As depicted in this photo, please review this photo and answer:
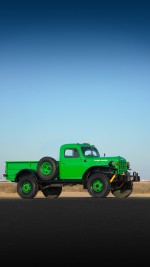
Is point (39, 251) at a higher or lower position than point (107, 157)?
lower

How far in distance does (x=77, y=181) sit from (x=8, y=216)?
39.2 ft

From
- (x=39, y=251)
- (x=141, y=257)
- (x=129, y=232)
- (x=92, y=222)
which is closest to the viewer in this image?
(x=141, y=257)

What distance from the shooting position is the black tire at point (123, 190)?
1126 inches

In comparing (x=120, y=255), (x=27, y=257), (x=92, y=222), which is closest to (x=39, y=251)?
(x=27, y=257)

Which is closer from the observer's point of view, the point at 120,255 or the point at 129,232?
the point at 120,255

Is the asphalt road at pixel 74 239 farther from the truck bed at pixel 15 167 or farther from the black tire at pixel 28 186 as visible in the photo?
the truck bed at pixel 15 167

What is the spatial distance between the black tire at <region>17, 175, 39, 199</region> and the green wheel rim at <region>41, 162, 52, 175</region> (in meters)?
0.80

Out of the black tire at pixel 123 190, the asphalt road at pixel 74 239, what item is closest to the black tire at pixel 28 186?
the black tire at pixel 123 190

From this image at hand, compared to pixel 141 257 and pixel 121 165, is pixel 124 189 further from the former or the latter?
pixel 141 257

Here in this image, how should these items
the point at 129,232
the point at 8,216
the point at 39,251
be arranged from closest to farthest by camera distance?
the point at 39,251 → the point at 129,232 → the point at 8,216

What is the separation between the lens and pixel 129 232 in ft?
38.0

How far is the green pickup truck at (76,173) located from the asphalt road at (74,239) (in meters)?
10.9

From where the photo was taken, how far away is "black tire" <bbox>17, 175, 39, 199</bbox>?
28011mm

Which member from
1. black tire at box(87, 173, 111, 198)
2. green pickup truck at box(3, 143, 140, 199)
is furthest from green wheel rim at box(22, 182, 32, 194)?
black tire at box(87, 173, 111, 198)
